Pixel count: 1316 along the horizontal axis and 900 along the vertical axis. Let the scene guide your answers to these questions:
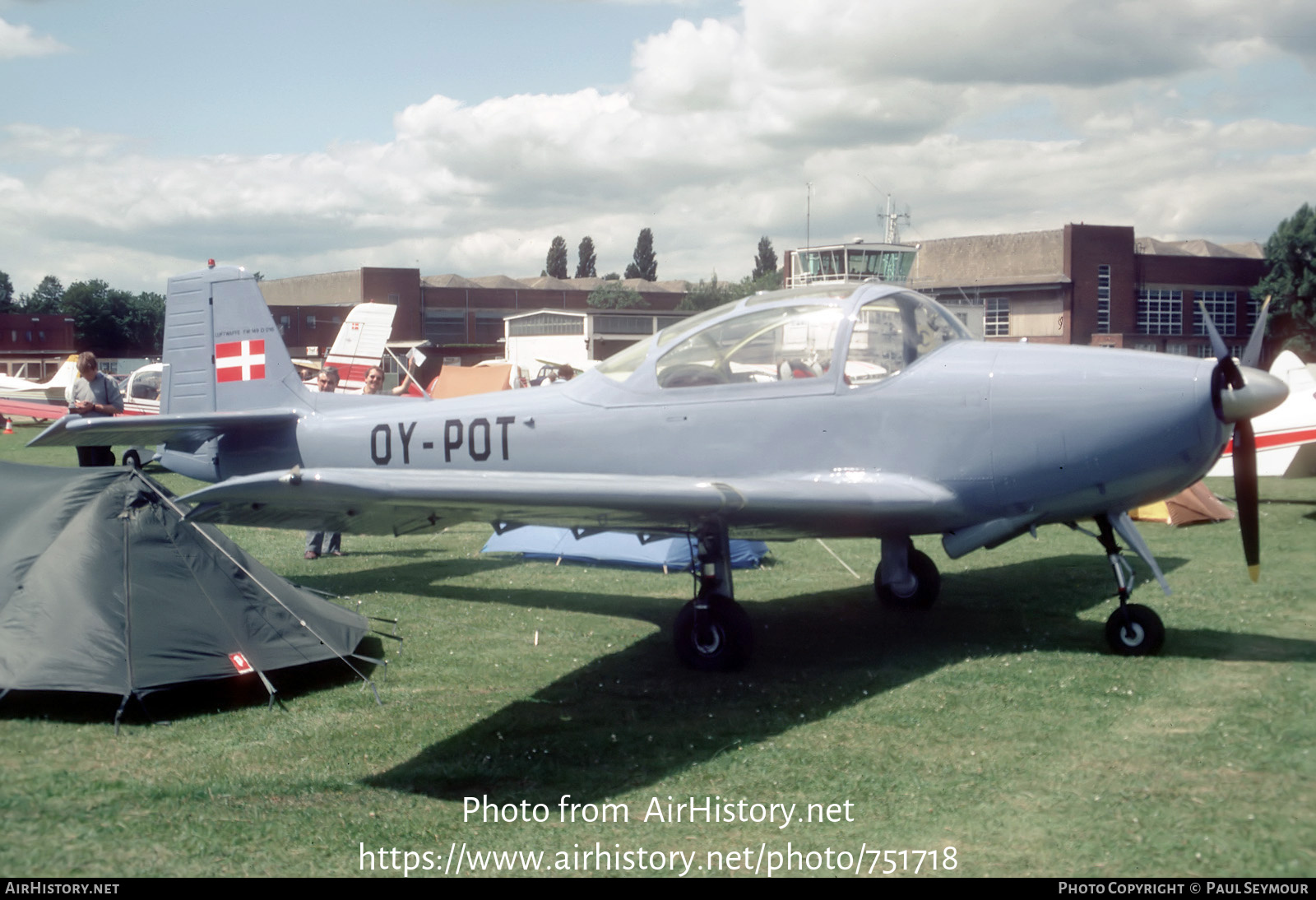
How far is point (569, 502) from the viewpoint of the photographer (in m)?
5.07

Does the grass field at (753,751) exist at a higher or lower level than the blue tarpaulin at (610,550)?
lower

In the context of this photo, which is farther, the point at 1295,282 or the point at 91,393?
the point at 1295,282

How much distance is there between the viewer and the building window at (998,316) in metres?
66.9

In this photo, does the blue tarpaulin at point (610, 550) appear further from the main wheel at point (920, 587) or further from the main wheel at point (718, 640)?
the main wheel at point (718, 640)

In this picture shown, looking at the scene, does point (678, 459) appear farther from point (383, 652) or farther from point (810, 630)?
point (383, 652)

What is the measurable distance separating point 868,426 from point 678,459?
125 centimetres

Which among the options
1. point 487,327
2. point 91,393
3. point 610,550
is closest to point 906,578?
point 610,550

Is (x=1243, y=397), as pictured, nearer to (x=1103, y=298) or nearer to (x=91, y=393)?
(x=91, y=393)

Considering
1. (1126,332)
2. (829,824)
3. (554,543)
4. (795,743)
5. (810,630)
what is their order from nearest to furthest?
(829,824)
(795,743)
(810,630)
(554,543)
(1126,332)

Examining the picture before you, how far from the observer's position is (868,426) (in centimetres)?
627

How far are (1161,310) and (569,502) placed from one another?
7159 centimetres

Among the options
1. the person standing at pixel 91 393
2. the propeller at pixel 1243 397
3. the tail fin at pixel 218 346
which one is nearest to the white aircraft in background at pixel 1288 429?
the propeller at pixel 1243 397

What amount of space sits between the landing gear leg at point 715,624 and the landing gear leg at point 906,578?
1861 millimetres
